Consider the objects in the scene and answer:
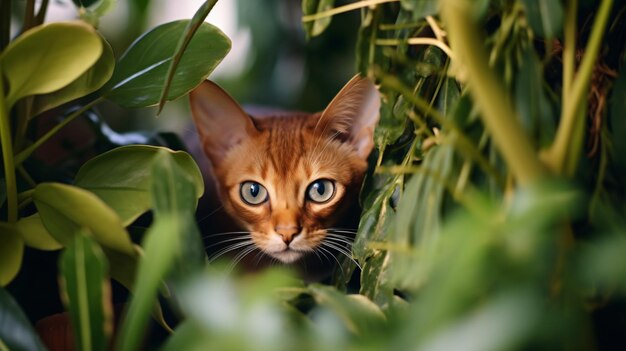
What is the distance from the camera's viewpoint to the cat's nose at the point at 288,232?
0.90 meters

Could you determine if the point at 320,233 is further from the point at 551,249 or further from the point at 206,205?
the point at 551,249

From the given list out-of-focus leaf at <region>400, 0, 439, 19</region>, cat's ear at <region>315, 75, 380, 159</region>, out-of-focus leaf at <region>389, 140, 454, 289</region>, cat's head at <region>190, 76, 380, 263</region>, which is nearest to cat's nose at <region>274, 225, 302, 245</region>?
cat's head at <region>190, 76, 380, 263</region>

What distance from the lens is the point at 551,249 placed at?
0.43 metres

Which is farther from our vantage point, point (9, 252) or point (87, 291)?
point (9, 252)

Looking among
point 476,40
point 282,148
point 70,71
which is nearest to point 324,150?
point 282,148

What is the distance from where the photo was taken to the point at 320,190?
0.95 metres

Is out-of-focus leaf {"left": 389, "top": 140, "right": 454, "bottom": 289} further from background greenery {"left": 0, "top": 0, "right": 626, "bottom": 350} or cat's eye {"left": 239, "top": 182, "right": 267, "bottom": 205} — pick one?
cat's eye {"left": 239, "top": 182, "right": 267, "bottom": 205}

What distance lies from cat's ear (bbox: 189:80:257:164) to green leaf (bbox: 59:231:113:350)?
0.43m

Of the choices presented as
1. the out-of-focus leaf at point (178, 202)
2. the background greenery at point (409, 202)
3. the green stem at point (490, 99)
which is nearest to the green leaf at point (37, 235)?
the background greenery at point (409, 202)

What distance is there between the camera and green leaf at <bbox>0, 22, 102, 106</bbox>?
0.59 meters

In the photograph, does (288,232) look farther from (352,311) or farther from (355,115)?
(352,311)

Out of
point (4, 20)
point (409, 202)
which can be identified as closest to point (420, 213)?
point (409, 202)

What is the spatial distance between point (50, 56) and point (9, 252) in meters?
0.22

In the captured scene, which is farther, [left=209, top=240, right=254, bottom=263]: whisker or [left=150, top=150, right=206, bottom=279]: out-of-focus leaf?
[left=209, top=240, right=254, bottom=263]: whisker
